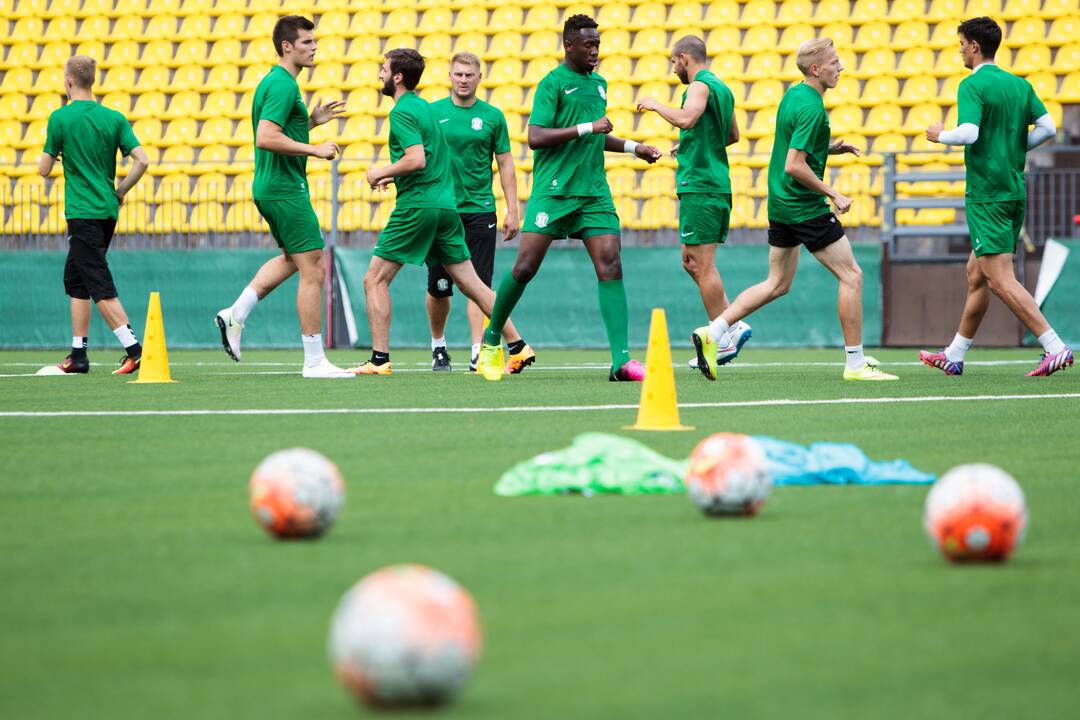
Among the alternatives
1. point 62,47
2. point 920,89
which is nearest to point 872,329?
point 920,89

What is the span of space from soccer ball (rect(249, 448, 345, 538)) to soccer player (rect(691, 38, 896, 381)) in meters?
6.42

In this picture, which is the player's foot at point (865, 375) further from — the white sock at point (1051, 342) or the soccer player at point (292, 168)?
the soccer player at point (292, 168)

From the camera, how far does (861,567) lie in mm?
3658

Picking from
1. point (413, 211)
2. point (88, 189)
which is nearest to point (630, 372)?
point (413, 211)

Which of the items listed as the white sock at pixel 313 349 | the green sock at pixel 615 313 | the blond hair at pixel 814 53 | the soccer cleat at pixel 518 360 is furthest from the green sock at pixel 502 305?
the blond hair at pixel 814 53

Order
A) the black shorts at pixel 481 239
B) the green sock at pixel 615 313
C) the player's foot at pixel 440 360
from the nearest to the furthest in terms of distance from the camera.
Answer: the green sock at pixel 615 313, the player's foot at pixel 440 360, the black shorts at pixel 481 239

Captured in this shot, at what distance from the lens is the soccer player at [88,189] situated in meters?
11.9

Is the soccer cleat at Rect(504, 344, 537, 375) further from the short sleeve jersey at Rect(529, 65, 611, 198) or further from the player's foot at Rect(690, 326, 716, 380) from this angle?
the player's foot at Rect(690, 326, 716, 380)

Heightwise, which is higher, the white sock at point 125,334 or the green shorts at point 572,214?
the green shorts at point 572,214

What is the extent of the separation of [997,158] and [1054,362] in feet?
4.56

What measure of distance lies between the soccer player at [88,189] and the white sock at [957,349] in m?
5.71

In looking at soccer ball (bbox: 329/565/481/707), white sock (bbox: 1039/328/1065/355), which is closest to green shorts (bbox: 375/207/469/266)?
white sock (bbox: 1039/328/1065/355)

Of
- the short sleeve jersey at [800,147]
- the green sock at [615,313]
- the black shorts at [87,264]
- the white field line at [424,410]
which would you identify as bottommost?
the white field line at [424,410]

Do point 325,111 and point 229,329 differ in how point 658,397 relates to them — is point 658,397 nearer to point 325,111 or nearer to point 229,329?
point 325,111
